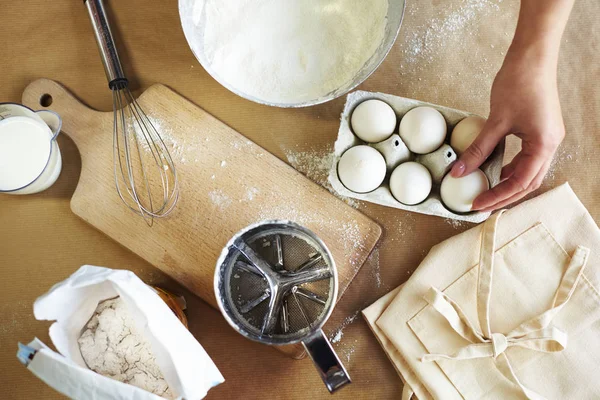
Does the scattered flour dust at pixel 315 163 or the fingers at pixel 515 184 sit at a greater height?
the fingers at pixel 515 184

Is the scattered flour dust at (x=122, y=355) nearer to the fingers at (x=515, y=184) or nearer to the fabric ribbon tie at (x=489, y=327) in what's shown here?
the fabric ribbon tie at (x=489, y=327)

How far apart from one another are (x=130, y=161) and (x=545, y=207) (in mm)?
679

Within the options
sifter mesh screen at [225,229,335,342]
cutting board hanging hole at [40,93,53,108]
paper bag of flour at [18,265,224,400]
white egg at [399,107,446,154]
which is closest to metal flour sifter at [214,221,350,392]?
sifter mesh screen at [225,229,335,342]

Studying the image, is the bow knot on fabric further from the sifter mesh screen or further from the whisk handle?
the whisk handle

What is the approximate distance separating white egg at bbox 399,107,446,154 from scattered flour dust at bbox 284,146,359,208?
0.14 meters

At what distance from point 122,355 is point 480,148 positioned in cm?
56

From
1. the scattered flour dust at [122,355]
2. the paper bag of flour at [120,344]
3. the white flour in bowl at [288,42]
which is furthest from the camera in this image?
the white flour in bowl at [288,42]

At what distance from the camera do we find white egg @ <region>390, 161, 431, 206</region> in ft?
2.13

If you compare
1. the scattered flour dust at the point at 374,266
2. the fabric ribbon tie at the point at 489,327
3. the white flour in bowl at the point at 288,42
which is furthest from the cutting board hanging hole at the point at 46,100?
the fabric ribbon tie at the point at 489,327

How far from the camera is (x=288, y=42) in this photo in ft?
2.42

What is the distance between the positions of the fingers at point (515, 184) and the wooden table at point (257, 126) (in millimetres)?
125

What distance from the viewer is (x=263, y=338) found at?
65 centimetres

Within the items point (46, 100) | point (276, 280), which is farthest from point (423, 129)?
point (46, 100)

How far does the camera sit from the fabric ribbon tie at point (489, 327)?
2.21ft
